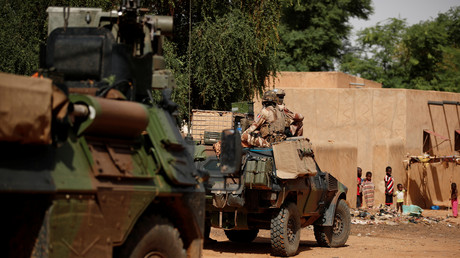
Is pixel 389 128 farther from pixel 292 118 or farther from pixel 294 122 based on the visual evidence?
pixel 292 118

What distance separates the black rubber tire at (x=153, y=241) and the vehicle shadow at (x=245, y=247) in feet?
21.4

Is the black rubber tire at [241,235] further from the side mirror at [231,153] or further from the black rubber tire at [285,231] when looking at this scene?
the side mirror at [231,153]

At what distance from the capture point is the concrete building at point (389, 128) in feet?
89.9

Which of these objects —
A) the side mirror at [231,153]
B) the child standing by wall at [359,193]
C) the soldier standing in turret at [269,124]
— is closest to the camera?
the side mirror at [231,153]

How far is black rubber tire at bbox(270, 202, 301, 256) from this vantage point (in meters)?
13.5

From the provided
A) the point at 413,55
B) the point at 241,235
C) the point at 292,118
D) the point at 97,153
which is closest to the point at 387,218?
the point at 241,235

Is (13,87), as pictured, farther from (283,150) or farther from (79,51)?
(283,150)

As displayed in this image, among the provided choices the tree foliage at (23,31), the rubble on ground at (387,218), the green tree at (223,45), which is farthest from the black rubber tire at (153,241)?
the green tree at (223,45)

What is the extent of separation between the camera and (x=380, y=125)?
2822 cm

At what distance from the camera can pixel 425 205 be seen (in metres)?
28.6

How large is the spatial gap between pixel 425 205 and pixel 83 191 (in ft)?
78.4

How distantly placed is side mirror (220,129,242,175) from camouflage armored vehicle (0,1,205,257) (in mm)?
441

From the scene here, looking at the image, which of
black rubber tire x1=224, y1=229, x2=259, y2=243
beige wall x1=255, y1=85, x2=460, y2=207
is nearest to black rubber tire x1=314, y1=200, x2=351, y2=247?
black rubber tire x1=224, y1=229, x2=259, y2=243

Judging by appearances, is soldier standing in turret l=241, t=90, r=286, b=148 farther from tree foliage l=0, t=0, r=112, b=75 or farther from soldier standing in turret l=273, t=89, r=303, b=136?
tree foliage l=0, t=0, r=112, b=75
